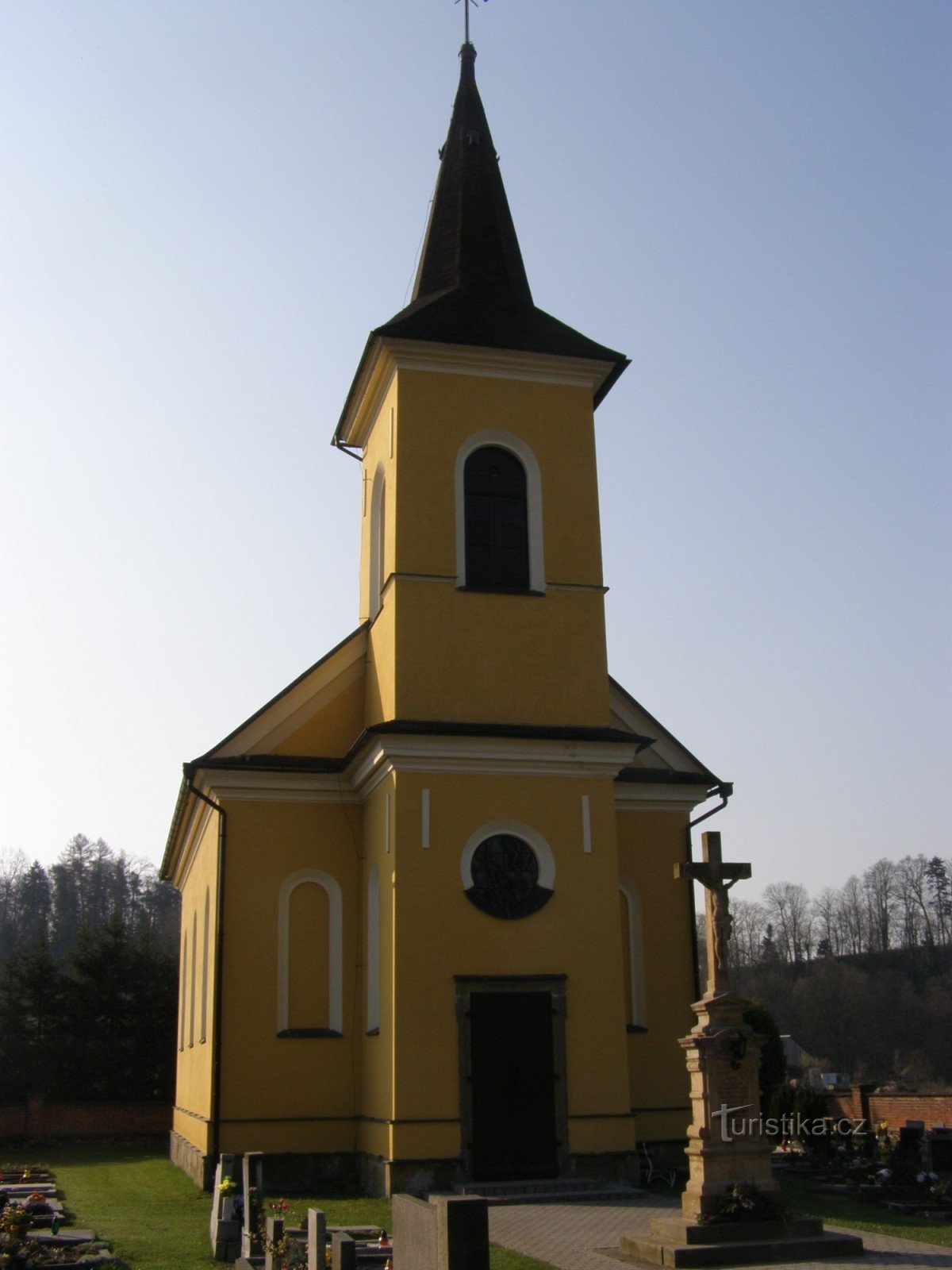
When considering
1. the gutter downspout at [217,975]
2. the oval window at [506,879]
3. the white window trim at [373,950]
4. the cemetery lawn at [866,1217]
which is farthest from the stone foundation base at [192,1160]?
the cemetery lawn at [866,1217]

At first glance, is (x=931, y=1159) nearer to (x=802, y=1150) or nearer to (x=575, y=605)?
(x=802, y=1150)

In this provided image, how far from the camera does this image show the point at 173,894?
89.4 m

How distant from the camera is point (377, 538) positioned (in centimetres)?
2005

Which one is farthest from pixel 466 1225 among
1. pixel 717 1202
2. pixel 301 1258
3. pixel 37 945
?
pixel 37 945

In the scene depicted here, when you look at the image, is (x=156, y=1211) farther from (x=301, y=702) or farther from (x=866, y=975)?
(x=866, y=975)

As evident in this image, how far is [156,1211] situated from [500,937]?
17.7 feet

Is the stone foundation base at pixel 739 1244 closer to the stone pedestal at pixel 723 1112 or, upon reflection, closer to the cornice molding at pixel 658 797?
the stone pedestal at pixel 723 1112

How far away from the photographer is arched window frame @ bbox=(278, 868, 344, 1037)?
17.4 m

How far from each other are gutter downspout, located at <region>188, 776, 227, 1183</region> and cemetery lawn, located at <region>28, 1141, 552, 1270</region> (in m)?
0.95

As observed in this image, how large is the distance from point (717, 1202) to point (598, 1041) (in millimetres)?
4491

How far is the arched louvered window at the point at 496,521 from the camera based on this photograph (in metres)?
17.7

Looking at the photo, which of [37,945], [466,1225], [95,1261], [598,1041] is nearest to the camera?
[466,1225]

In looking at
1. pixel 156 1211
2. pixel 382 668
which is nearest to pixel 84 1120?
pixel 156 1211

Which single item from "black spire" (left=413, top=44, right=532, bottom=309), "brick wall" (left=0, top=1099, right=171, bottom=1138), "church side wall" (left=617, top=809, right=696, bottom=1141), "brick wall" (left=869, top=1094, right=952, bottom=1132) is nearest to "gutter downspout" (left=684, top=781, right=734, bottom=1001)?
"church side wall" (left=617, top=809, right=696, bottom=1141)
